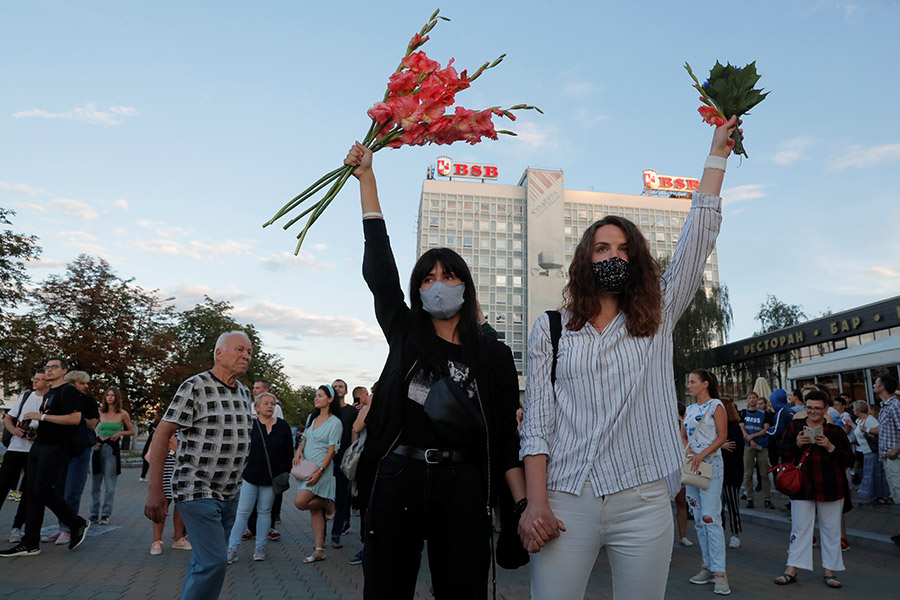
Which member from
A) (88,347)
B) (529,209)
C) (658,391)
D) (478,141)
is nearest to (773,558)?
(658,391)

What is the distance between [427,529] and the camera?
2756 millimetres

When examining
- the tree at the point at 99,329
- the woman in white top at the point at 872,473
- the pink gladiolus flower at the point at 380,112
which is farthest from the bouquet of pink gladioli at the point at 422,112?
the tree at the point at 99,329

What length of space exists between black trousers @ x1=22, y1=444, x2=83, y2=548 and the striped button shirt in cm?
730

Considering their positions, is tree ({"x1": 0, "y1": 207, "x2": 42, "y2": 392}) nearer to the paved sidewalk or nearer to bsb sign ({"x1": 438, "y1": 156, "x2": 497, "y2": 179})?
the paved sidewalk

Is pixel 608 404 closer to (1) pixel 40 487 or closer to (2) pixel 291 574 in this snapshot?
(2) pixel 291 574

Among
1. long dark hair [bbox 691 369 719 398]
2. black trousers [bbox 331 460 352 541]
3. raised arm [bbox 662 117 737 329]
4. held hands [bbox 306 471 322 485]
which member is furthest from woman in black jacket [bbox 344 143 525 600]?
black trousers [bbox 331 460 352 541]

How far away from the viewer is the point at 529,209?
313ft

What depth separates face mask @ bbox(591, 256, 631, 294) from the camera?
2.79 m

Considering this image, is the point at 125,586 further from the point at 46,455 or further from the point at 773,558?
Answer: the point at 773,558

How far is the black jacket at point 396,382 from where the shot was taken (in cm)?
Result: 284

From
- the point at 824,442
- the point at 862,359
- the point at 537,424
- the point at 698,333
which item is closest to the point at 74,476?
the point at 537,424

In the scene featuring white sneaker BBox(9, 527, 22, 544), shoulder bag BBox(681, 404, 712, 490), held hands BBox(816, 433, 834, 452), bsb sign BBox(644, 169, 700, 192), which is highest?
bsb sign BBox(644, 169, 700, 192)

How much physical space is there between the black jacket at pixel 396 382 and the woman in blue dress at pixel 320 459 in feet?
17.6

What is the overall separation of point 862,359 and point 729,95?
2106cm
